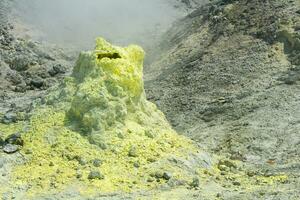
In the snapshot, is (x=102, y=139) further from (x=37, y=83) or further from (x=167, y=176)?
(x=37, y=83)

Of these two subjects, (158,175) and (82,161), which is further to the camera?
(82,161)

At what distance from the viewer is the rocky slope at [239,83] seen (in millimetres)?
17391

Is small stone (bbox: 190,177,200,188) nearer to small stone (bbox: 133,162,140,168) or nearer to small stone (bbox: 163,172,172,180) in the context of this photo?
small stone (bbox: 163,172,172,180)

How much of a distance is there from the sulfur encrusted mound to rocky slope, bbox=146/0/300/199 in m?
2.42

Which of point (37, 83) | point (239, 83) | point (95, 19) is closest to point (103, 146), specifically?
point (239, 83)

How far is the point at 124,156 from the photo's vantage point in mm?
12906

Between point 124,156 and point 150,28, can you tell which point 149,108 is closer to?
point 124,156

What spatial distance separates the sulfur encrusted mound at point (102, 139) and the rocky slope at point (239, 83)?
2424 millimetres

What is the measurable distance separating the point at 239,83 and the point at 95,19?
21670 millimetres

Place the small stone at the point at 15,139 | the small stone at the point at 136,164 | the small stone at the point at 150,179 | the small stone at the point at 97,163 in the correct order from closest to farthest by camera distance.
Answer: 1. the small stone at the point at 150,179
2. the small stone at the point at 97,163
3. the small stone at the point at 136,164
4. the small stone at the point at 15,139

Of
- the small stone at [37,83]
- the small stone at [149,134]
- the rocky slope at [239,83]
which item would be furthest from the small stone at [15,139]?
the small stone at [37,83]

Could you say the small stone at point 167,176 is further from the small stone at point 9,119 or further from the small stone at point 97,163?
the small stone at point 9,119

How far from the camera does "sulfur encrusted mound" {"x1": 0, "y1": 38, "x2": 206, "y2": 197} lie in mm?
11984

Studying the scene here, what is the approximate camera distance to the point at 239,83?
22.7 meters
